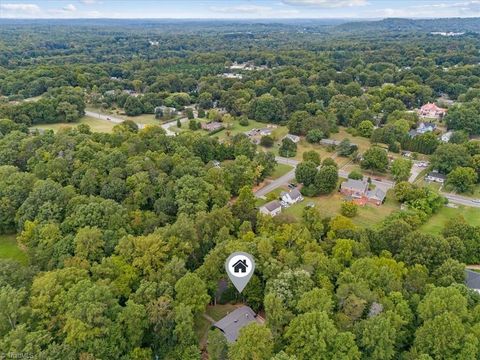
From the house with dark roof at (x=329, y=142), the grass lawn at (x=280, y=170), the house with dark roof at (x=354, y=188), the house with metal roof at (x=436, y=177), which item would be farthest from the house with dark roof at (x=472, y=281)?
the house with dark roof at (x=329, y=142)

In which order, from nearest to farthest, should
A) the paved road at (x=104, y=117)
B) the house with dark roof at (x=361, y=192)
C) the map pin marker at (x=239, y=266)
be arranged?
the map pin marker at (x=239, y=266) < the house with dark roof at (x=361, y=192) < the paved road at (x=104, y=117)

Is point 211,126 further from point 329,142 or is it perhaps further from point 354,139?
point 354,139

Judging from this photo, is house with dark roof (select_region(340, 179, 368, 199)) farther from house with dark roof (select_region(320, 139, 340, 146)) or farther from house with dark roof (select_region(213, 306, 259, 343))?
house with dark roof (select_region(213, 306, 259, 343))

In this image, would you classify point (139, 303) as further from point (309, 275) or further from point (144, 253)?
point (309, 275)

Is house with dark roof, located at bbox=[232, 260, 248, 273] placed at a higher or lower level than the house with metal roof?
higher

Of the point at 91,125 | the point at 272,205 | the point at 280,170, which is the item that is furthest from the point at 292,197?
the point at 91,125

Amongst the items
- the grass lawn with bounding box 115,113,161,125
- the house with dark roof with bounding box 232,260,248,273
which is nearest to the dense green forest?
the house with dark roof with bounding box 232,260,248,273

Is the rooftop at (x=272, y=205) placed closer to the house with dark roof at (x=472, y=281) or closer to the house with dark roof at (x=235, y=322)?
the house with dark roof at (x=235, y=322)
